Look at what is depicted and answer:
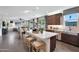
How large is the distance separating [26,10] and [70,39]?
1.26 meters

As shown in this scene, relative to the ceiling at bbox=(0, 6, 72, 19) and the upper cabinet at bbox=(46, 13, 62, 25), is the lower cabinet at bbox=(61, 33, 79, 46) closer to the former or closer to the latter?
the upper cabinet at bbox=(46, 13, 62, 25)

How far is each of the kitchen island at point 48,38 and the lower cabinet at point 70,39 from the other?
0.66ft

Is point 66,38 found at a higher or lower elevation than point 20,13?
lower

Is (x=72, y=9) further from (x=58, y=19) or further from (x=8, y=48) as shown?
(x=8, y=48)

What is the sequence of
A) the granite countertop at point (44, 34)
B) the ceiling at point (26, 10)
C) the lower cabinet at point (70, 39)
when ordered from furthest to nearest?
the granite countertop at point (44, 34) < the lower cabinet at point (70, 39) < the ceiling at point (26, 10)

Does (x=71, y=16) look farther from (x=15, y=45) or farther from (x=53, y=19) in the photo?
(x=15, y=45)

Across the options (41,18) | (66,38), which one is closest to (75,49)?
(66,38)

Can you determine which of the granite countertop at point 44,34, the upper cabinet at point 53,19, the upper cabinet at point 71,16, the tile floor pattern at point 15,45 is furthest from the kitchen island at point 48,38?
the upper cabinet at point 71,16

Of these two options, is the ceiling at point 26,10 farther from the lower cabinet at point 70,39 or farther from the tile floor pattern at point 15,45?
the lower cabinet at point 70,39

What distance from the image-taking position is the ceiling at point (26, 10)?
2472 millimetres

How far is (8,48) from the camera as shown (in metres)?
2.54

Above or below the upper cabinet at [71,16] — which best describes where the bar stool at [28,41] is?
below

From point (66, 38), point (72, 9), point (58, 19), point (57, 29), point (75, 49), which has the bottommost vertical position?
point (75, 49)

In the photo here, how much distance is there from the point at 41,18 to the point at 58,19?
0.42 metres
